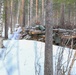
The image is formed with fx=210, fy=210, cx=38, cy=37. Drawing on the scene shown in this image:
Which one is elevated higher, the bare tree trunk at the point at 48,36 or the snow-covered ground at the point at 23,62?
the bare tree trunk at the point at 48,36

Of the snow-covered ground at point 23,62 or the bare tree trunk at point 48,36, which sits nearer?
the bare tree trunk at point 48,36

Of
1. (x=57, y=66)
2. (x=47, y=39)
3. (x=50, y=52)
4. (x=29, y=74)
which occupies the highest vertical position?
(x=47, y=39)

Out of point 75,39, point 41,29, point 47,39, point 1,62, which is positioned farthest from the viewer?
point 41,29

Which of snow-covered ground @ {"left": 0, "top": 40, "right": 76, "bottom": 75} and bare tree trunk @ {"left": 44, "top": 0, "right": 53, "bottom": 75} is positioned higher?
bare tree trunk @ {"left": 44, "top": 0, "right": 53, "bottom": 75}

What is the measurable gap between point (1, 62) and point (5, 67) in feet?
1.20

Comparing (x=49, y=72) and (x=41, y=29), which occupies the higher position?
(x=41, y=29)

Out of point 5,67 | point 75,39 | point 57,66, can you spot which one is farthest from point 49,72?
point 75,39

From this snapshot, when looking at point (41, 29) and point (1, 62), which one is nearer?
point (1, 62)

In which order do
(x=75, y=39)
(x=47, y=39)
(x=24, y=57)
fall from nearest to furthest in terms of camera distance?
(x=47, y=39), (x=24, y=57), (x=75, y=39)

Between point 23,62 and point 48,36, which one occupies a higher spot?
point 48,36

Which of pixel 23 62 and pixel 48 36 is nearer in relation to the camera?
pixel 48 36

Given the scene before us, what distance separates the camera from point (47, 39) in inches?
161

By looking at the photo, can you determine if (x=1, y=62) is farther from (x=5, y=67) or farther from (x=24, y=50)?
(x=24, y=50)

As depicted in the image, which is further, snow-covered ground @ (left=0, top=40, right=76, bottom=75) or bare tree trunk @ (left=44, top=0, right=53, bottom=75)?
snow-covered ground @ (left=0, top=40, right=76, bottom=75)
